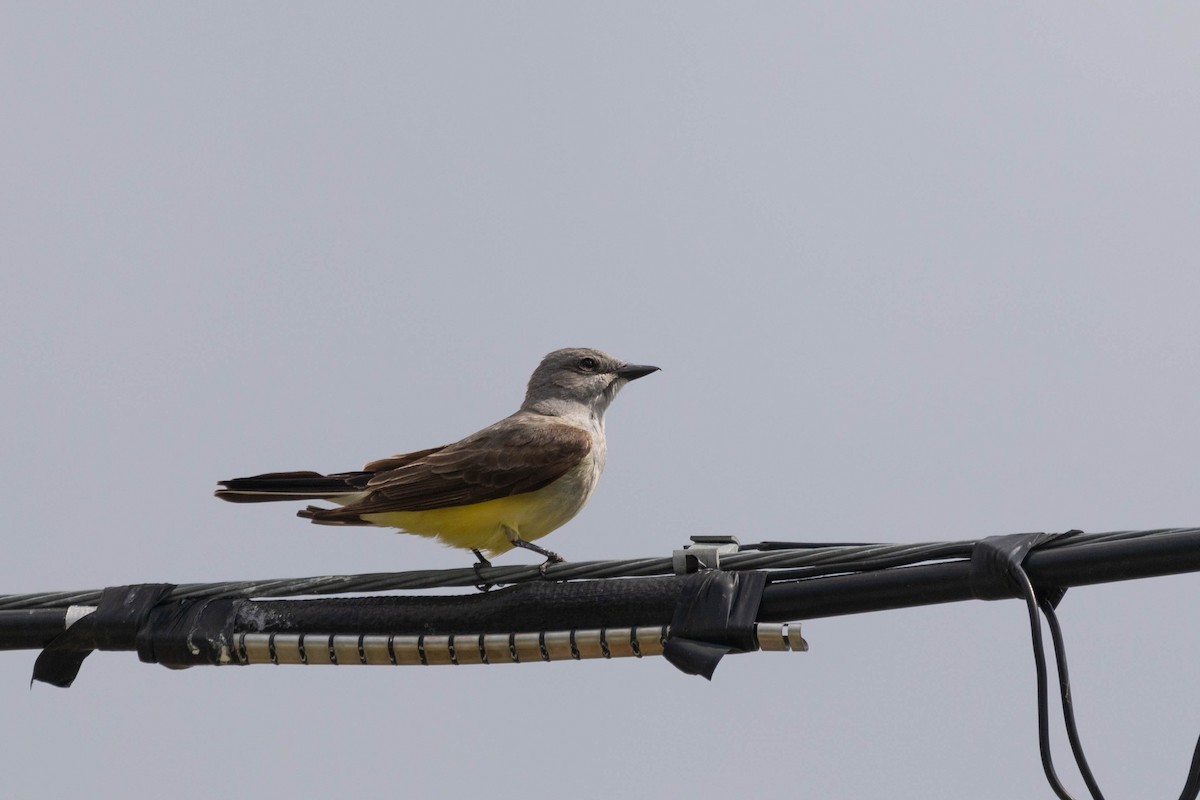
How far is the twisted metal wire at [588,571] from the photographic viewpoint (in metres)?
5.16

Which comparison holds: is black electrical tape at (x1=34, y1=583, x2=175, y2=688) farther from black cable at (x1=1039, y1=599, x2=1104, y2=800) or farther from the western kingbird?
black cable at (x1=1039, y1=599, x2=1104, y2=800)

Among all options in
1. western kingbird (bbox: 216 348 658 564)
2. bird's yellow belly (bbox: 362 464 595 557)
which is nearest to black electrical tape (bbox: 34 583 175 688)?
western kingbird (bbox: 216 348 658 564)

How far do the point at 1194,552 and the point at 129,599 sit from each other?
3.78 m

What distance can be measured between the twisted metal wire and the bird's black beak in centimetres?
371

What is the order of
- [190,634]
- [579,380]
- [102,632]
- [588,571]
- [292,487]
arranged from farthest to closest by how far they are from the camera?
[579,380] → [292,487] → [102,632] → [190,634] → [588,571]

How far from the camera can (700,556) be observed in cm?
561

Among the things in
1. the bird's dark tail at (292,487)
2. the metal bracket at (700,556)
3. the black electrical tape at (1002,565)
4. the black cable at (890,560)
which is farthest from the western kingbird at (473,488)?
the black electrical tape at (1002,565)

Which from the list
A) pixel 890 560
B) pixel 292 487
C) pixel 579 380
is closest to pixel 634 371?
pixel 579 380

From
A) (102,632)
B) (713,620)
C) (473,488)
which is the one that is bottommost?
(102,632)

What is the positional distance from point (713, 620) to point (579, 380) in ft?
14.4

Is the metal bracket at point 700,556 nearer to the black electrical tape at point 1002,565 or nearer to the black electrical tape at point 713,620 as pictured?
the black electrical tape at point 713,620

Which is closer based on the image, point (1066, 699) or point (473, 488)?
point (1066, 699)

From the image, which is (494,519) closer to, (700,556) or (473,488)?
(473,488)

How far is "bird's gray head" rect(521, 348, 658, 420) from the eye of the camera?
375 inches
